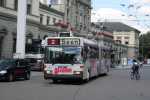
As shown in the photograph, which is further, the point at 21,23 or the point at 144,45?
the point at 144,45

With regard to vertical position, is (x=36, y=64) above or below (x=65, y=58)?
below

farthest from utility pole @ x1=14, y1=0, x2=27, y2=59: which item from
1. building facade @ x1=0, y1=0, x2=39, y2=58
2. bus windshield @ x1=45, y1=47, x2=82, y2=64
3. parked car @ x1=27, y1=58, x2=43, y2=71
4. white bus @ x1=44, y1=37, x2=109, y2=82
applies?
bus windshield @ x1=45, y1=47, x2=82, y2=64

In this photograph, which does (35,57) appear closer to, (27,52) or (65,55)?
(27,52)

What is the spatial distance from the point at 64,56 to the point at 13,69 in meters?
4.12

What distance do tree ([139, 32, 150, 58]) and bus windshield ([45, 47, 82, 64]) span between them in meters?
139

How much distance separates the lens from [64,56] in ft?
84.2

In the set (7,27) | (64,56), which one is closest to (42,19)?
(7,27)

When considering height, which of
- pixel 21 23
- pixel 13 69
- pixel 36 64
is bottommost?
pixel 36 64

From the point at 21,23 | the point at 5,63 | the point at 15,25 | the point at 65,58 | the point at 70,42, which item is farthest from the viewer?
the point at 15,25

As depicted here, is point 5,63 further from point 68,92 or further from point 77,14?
point 77,14

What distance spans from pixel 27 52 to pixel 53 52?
88.3 ft

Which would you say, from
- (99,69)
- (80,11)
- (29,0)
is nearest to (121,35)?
(80,11)

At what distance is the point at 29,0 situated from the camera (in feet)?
201

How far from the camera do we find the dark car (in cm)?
2714
